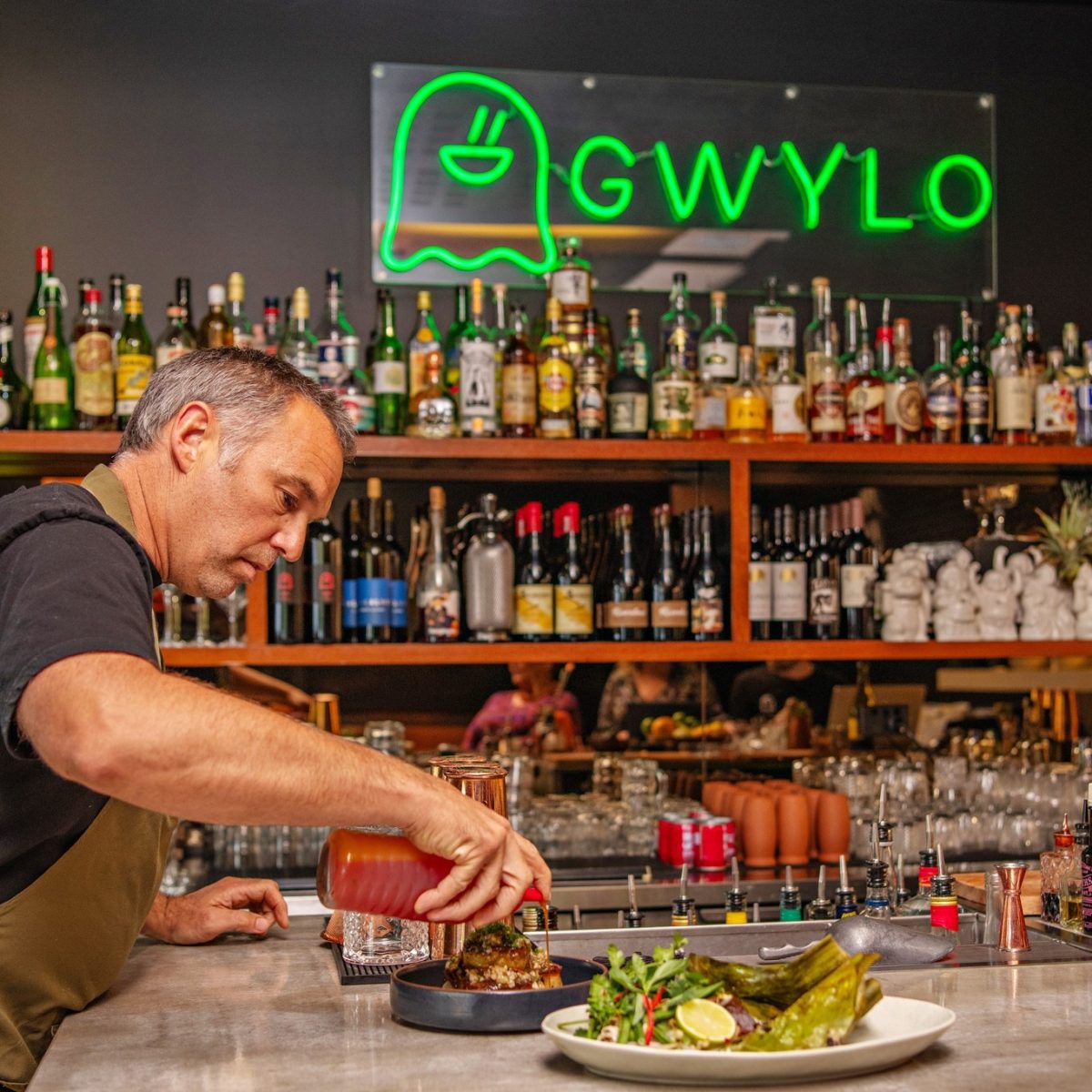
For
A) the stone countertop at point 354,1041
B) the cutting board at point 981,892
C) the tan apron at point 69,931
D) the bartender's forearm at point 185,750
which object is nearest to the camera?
the bartender's forearm at point 185,750

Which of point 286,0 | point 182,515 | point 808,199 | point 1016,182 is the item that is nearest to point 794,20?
point 808,199

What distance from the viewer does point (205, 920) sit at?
215 cm

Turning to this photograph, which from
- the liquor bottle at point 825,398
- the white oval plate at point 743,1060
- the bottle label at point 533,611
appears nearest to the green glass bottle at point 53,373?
the bottle label at point 533,611

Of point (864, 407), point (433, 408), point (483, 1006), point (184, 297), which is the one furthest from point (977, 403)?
point (483, 1006)

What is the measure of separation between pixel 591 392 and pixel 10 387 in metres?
1.35

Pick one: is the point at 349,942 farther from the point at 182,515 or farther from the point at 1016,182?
the point at 1016,182

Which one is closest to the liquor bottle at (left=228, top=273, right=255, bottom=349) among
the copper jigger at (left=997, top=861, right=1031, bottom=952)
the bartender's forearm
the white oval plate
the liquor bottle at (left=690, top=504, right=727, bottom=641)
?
the liquor bottle at (left=690, top=504, right=727, bottom=641)

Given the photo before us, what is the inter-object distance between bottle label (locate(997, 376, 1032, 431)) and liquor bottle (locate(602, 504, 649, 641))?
0.95 meters

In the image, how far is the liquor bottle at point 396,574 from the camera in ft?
11.7

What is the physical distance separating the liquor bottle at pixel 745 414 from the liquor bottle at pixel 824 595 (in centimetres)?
36

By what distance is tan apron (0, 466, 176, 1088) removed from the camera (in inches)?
68.9

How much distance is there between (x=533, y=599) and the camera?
11.8 feet

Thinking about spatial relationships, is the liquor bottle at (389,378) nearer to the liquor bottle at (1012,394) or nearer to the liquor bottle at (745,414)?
the liquor bottle at (745,414)

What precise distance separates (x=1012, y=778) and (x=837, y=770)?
17.0 inches
